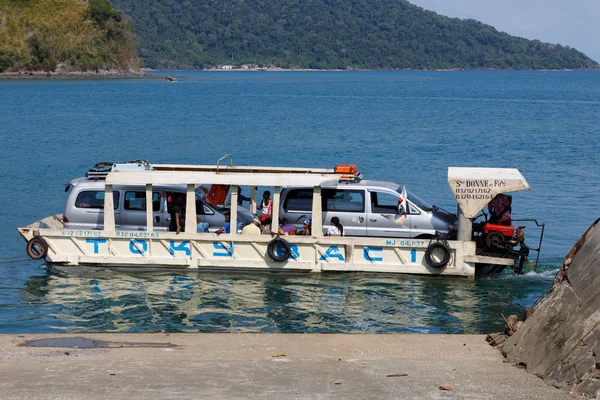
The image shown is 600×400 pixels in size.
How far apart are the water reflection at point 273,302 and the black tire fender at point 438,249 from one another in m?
0.54

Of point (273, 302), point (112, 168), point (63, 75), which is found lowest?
point (273, 302)

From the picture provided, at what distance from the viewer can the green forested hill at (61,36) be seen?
153 meters

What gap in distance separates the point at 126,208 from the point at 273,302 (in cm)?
431

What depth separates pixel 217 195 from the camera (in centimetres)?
2028

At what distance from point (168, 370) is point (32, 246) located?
25.1 ft

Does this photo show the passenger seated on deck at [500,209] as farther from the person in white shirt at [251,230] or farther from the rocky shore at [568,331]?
the rocky shore at [568,331]

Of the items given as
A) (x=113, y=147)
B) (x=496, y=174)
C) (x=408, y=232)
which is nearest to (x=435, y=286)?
(x=408, y=232)

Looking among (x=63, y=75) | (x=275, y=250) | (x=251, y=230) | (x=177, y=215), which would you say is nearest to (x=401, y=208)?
(x=275, y=250)

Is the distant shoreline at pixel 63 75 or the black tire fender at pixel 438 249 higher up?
the distant shoreline at pixel 63 75

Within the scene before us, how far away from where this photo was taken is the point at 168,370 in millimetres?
11914

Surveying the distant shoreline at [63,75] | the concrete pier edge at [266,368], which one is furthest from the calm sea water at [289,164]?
the distant shoreline at [63,75]

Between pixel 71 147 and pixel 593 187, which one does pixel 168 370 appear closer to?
pixel 593 187

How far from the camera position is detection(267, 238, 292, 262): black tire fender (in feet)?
58.8

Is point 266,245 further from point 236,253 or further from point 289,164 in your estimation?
point 289,164
